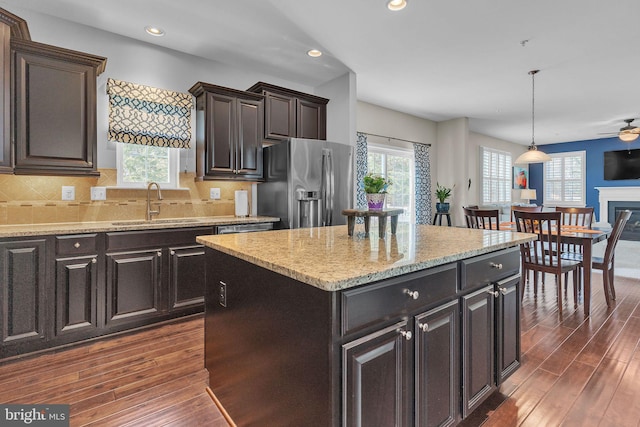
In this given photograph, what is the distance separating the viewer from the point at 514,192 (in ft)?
29.0

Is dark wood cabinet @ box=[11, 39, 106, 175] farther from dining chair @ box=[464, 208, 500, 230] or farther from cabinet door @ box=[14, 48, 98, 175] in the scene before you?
dining chair @ box=[464, 208, 500, 230]

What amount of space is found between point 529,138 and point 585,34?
19.6 feet

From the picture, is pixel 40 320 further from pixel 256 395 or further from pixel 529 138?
pixel 529 138

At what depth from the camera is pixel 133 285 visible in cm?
273

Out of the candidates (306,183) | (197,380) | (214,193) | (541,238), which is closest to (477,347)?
(197,380)

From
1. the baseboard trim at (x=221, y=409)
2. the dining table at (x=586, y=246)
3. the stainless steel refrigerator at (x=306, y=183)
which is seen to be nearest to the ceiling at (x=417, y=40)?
the stainless steel refrigerator at (x=306, y=183)

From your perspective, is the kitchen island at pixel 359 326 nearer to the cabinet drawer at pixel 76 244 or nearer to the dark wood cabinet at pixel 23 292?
the cabinet drawer at pixel 76 244

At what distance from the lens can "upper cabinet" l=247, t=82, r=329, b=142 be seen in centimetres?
383

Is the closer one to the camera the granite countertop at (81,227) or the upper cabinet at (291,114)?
the granite countertop at (81,227)

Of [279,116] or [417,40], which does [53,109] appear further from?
[417,40]

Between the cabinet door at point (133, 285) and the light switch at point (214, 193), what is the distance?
111cm

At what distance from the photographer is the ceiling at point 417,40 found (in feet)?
9.07

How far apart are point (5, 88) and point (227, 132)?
172 cm

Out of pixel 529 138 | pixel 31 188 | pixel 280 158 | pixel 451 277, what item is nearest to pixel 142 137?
pixel 31 188
